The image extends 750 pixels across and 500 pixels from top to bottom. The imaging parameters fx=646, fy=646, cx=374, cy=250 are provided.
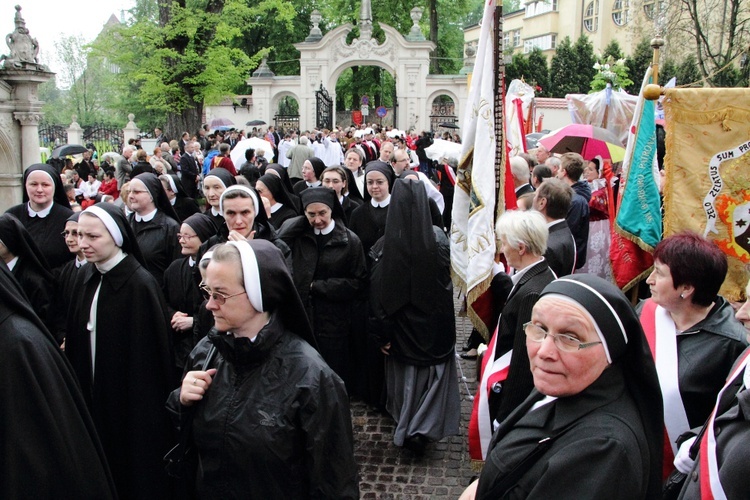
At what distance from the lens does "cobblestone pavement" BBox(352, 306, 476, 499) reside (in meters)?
4.70

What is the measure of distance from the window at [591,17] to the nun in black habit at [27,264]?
54.0m

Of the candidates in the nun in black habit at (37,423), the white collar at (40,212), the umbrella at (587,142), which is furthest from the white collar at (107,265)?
the umbrella at (587,142)

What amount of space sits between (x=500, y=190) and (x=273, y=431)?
2.86 metres

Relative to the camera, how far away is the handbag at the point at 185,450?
8.96 ft

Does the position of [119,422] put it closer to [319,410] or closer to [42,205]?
[319,410]

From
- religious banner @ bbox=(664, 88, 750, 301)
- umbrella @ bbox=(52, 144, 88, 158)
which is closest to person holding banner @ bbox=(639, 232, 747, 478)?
religious banner @ bbox=(664, 88, 750, 301)

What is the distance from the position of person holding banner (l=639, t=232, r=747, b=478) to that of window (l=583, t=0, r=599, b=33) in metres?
54.0

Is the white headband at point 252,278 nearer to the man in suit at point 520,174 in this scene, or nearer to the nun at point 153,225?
the nun at point 153,225

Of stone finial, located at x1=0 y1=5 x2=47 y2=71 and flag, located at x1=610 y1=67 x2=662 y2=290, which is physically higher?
stone finial, located at x1=0 y1=5 x2=47 y2=71

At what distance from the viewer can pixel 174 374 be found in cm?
415

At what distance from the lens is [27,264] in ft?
15.4

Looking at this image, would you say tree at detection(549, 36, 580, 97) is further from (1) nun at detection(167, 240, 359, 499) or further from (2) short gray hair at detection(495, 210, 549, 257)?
(1) nun at detection(167, 240, 359, 499)

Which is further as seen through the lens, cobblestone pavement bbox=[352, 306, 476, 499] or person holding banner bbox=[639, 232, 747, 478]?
cobblestone pavement bbox=[352, 306, 476, 499]

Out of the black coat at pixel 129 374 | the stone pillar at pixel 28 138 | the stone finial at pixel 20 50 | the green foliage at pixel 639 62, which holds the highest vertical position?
the green foliage at pixel 639 62
